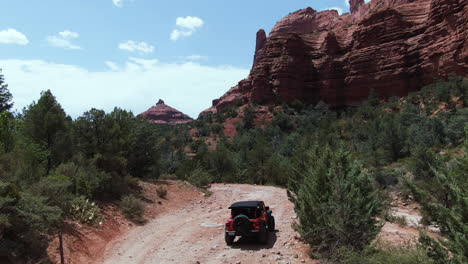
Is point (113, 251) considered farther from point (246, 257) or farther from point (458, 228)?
point (458, 228)

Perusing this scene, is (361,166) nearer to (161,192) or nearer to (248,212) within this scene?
(248,212)

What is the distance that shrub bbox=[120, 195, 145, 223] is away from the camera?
48.0 ft

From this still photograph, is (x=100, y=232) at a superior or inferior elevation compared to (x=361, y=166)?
inferior

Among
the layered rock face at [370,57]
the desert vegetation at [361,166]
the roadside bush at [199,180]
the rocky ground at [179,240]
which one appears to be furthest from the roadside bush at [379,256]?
the layered rock face at [370,57]

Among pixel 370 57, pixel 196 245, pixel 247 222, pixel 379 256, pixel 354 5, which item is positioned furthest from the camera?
pixel 354 5

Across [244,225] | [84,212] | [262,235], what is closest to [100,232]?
[84,212]

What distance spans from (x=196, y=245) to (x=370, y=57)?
215 feet

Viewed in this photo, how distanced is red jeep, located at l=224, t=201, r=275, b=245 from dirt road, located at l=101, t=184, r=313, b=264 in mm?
402

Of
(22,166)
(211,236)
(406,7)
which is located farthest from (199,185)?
(406,7)

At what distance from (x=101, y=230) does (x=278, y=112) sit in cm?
5798

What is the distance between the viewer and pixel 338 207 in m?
7.95

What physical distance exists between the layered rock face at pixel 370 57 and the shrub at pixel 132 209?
52598mm

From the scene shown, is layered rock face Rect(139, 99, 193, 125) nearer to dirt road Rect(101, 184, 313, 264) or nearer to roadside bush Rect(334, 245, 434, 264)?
dirt road Rect(101, 184, 313, 264)

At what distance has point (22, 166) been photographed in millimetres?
10797
